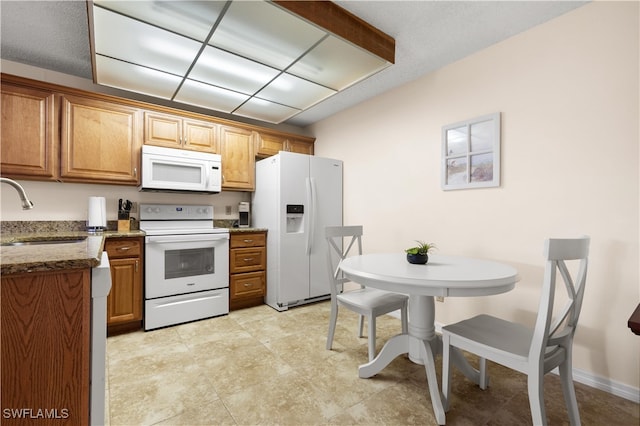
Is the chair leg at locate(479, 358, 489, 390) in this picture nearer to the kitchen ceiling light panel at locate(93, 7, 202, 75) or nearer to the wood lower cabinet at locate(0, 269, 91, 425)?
the wood lower cabinet at locate(0, 269, 91, 425)

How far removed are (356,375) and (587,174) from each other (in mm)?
2004

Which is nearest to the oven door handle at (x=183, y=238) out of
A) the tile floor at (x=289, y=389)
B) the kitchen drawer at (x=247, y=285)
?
the kitchen drawer at (x=247, y=285)

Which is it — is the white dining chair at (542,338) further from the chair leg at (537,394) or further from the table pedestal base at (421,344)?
the table pedestal base at (421,344)

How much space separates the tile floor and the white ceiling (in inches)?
96.4

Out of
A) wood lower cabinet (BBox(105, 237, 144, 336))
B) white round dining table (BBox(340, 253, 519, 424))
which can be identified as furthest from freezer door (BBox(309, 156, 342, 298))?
wood lower cabinet (BBox(105, 237, 144, 336))

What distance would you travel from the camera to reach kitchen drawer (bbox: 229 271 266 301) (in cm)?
324

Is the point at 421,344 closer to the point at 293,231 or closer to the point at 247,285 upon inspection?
the point at 293,231

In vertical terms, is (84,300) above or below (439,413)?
above

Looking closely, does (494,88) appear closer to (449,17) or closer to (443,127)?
(443,127)

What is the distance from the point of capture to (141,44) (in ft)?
6.86

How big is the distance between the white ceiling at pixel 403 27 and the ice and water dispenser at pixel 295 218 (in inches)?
68.6

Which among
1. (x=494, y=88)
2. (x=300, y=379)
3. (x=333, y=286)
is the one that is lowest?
(x=300, y=379)

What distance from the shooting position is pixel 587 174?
1.90m

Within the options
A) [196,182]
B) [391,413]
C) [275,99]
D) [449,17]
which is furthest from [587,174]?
[196,182]
